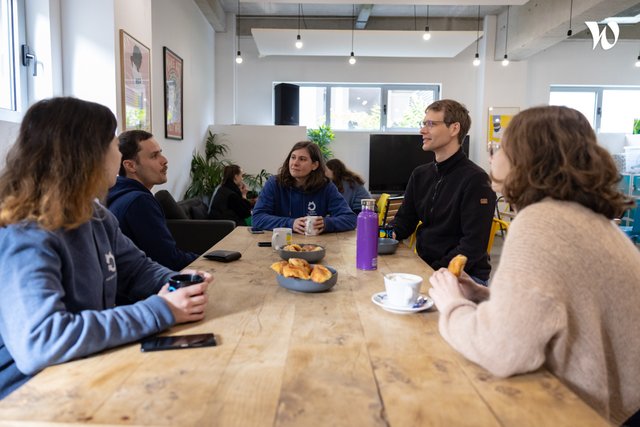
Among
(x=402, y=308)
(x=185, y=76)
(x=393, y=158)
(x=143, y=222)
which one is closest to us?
(x=402, y=308)

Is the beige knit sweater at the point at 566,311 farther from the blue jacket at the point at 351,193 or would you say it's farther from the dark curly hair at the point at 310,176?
the blue jacket at the point at 351,193

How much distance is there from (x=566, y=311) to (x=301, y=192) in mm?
2157

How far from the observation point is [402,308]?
1256 mm

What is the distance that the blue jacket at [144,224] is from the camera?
6.68 feet

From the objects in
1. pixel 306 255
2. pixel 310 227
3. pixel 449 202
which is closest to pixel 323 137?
pixel 310 227

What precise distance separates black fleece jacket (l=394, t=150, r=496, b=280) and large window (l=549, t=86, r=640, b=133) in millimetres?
6676

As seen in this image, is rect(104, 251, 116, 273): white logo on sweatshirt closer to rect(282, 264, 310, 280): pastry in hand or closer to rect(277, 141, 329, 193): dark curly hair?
rect(282, 264, 310, 280): pastry in hand

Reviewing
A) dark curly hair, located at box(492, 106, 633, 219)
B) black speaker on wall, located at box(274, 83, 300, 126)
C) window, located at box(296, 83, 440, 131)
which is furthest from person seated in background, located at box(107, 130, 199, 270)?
window, located at box(296, 83, 440, 131)

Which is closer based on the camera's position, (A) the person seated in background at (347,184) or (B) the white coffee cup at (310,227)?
(B) the white coffee cup at (310,227)

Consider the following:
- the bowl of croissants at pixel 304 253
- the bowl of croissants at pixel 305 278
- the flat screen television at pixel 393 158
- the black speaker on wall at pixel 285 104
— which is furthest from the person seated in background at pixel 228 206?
the bowl of croissants at pixel 305 278

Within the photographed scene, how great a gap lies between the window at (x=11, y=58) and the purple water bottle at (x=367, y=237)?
2319 millimetres

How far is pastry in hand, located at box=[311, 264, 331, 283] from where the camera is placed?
141 centimetres

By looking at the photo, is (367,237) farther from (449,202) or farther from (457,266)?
(449,202)

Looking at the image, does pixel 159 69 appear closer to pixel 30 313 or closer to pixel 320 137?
pixel 320 137
